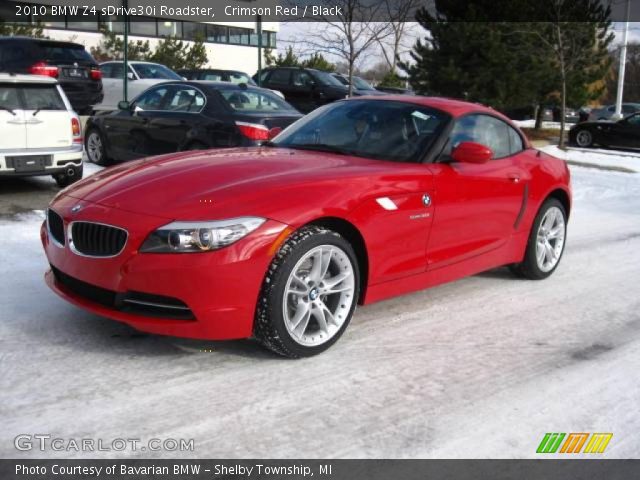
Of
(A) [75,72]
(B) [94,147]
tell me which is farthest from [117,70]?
(B) [94,147]

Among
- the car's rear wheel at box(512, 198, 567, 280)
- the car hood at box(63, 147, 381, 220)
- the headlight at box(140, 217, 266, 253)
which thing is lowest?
the car's rear wheel at box(512, 198, 567, 280)

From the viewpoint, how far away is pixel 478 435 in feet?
10.6

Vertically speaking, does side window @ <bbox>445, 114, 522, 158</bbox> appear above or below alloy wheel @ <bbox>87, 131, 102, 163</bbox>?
above

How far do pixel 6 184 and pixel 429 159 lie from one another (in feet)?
22.2

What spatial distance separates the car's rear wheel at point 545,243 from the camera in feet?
19.0

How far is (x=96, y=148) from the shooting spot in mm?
11172

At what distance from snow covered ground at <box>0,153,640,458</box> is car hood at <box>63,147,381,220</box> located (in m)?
0.85

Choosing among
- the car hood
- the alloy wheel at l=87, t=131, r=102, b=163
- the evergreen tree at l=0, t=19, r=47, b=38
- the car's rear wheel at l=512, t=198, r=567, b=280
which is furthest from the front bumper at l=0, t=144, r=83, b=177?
the evergreen tree at l=0, t=19, r=47, b=38

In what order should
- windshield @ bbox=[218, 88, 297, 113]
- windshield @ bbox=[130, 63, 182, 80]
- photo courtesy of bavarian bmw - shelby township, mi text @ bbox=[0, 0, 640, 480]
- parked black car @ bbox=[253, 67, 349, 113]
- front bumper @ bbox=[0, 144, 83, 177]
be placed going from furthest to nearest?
parked black car @ bbox=[253, 67, 349, 113] → windshield @ bbox=[130, 63, 182, 80] → windshield @ bbox=[218, 88, 297, 113] → front bumper @ bbox=[0, 144, 83, 177] → photo courtesy of bavarian bmw - shelby township, mi text @ bbox=[0, 0, 640, 480]

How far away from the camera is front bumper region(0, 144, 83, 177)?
8133 mm

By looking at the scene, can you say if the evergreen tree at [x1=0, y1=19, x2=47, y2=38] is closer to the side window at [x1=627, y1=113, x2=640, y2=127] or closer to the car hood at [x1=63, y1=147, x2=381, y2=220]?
the side window at [x1=627, y1=113, x2=640, y2=127]

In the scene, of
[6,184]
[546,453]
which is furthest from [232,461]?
[6,184]

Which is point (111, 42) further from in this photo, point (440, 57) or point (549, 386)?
point (549, 386)

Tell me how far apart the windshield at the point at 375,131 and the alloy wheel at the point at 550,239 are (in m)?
1.53
